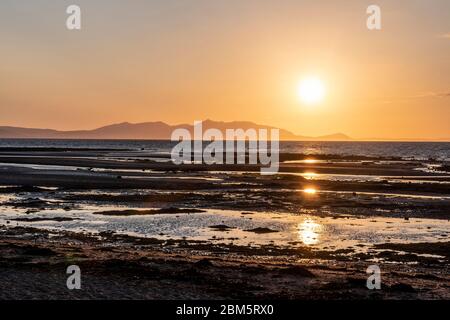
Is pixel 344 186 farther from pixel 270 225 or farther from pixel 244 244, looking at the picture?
pixel 244 244

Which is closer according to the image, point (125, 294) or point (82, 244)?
point (125, 294)

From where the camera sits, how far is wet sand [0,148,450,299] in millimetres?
16969

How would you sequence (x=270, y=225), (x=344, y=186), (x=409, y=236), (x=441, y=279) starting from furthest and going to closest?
(x=344, y=186), (x=270, y=225), (x=409, y=236), (x=441, y=279)

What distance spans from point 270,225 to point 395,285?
13105 millimetres

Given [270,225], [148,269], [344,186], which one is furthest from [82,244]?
[344,186]

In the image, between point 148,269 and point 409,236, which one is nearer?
point 148,269

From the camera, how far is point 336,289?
16.9m

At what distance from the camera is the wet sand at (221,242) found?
17.0 meters

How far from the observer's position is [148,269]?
19000mm

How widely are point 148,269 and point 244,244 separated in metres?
6.62

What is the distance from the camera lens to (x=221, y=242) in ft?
82.3

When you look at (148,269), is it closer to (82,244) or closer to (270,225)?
(82,244)
